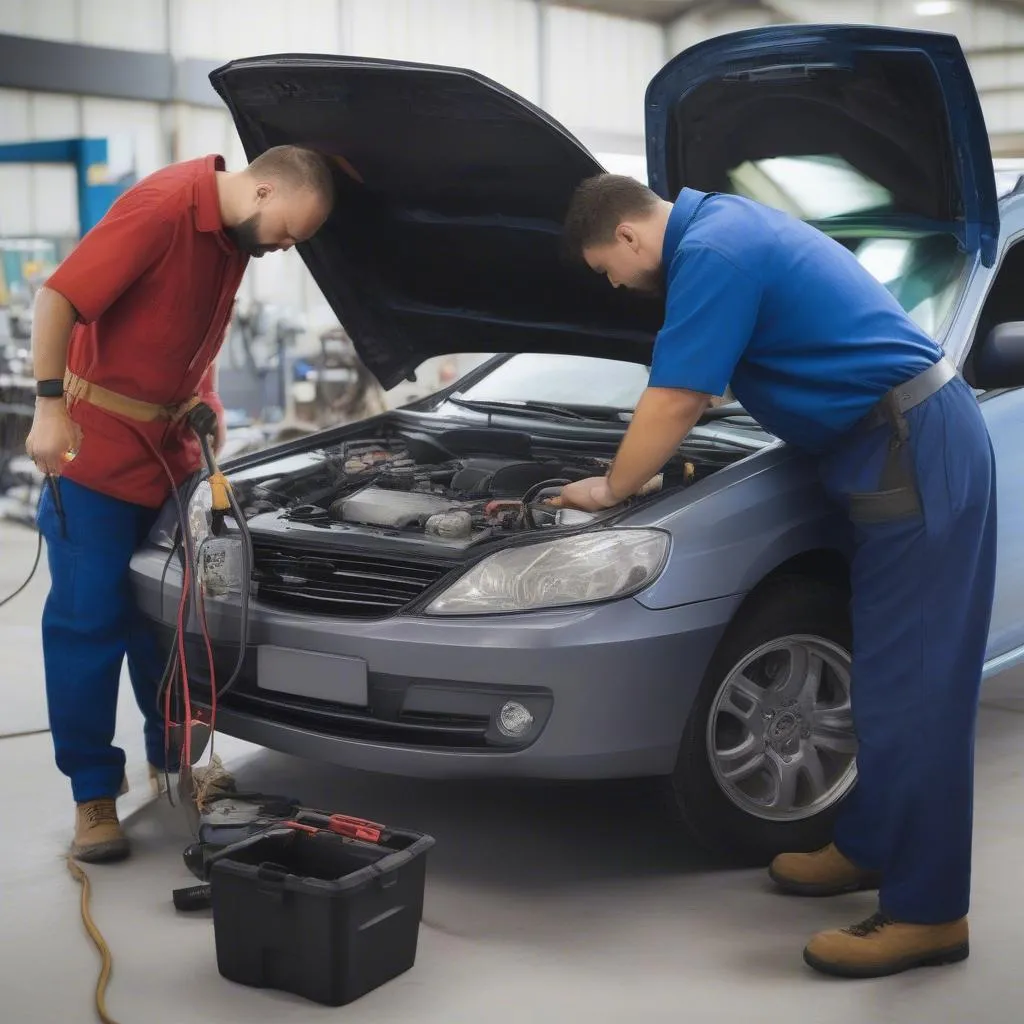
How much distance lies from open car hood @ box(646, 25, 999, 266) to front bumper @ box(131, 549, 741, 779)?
119cm

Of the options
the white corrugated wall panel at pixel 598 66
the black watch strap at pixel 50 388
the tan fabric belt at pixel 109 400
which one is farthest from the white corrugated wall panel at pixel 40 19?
the black watch strap at pixel 50 388

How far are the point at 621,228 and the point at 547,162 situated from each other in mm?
428

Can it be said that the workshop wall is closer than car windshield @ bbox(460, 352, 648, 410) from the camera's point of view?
No

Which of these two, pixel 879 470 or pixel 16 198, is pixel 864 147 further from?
pixel 16 198

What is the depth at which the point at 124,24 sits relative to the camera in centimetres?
1056

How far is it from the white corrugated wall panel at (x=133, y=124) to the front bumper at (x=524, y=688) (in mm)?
8051

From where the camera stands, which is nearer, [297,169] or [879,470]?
[879,470]

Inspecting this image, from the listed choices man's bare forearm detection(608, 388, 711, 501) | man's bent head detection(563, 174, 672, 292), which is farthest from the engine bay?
man's bent head detection(563, 174, 672, 292)

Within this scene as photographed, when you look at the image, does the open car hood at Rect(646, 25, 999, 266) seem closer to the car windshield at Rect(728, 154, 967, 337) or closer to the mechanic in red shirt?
the car windshield at Rect(728, 154, 967, 337)

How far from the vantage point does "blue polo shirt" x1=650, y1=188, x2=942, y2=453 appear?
2.80 m

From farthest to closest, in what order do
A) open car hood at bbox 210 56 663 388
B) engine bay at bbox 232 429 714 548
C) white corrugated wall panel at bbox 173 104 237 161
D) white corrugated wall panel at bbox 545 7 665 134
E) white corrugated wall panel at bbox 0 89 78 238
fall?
white corrugated wall panel at bbox 545 7 665 134
white corrugated wall panel at bbox 173 104 237 161
white corrugated wall panel at bbox 0 89 78 238
engine bay at bbox 232 429 714 548
open car hood at bbox 210 56 663 388

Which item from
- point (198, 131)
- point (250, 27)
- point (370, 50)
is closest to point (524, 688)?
point (198, 131)

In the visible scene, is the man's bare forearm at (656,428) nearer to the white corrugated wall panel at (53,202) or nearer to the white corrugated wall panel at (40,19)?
the white corrugated wall panel at (53,202)

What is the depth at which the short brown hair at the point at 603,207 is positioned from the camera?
9.77ft
